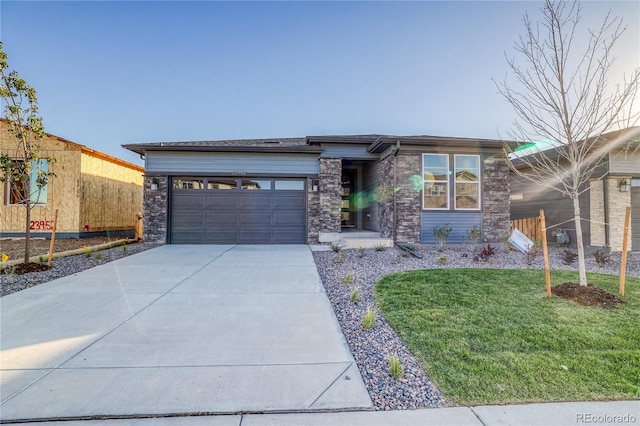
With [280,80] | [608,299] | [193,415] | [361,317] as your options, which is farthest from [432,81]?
[193,415]

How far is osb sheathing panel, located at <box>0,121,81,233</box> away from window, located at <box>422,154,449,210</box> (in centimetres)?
1275

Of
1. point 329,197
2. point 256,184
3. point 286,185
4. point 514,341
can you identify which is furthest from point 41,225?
point 514,341

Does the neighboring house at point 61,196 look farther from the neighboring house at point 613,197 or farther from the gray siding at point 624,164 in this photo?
the gray siding at point 624,164

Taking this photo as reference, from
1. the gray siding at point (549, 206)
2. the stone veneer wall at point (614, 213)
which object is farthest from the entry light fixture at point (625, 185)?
the gray siding at point (549, 206)

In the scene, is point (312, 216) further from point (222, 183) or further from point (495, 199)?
point (495, 199)

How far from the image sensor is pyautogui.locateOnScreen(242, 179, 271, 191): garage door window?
429 inches

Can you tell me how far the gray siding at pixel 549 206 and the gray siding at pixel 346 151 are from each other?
20.7ft

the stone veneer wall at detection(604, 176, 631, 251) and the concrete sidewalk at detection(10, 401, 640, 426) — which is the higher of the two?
the stone veneer wall at detection(604, 176, 631, 251)

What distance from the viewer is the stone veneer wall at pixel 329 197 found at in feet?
35.7

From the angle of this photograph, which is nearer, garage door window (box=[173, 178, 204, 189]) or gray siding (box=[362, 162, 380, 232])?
garage door window (box=[173, 178, 204, 189])

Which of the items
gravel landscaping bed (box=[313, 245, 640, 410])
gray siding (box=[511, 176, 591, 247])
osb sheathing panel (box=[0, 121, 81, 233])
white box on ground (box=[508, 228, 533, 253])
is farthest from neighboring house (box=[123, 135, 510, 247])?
gray siding (box=[511, 176, 591, 247])

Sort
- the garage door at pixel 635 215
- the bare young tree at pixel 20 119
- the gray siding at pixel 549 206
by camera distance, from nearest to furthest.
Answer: the bare young tree at pixel 20 119 < the garage door at pixel 635 215 < the gray siding at pixel 549 206

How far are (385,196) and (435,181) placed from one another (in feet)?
5.36

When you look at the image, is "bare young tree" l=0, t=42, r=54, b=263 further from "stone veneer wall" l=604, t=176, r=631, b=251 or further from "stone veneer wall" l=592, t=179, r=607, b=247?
"stone veneer wall" l=604, t=176, r=631, b=251
